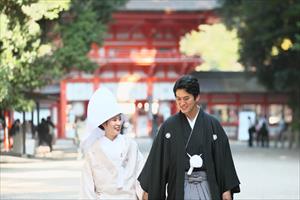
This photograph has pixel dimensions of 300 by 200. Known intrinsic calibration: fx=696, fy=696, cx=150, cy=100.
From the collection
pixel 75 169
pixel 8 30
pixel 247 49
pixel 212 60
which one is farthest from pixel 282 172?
pixel 212 60

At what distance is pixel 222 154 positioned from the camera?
5.71 meters

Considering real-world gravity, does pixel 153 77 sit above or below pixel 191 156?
above

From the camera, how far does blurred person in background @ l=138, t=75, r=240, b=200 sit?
220 inches

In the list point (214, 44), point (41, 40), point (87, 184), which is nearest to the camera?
point (87, 184)

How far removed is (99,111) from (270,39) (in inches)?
909

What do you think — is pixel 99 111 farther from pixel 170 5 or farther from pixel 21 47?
pixel 170 5

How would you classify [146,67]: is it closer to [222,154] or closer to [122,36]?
[122,36]

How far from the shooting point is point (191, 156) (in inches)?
220

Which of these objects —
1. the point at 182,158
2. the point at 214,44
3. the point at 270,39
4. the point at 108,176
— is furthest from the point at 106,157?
the point at 214,44

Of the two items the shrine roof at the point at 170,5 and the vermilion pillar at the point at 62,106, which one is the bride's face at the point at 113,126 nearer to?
the shrine roof at the point at 170,5

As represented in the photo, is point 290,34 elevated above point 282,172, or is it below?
above

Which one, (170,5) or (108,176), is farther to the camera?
(170,5)

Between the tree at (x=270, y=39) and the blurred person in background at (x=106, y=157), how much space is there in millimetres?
18986

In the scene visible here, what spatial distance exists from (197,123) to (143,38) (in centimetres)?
3899
